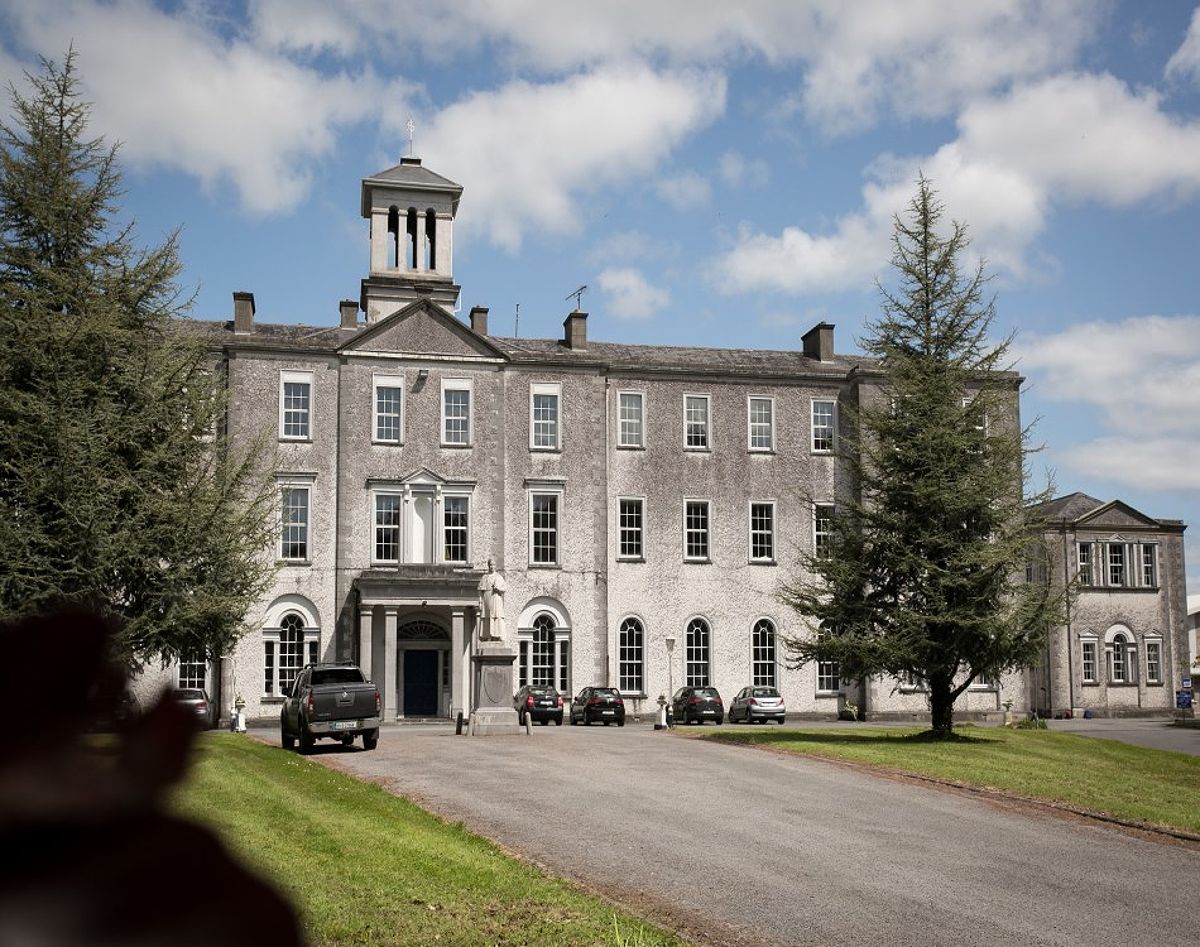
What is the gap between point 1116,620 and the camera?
60.8 meters

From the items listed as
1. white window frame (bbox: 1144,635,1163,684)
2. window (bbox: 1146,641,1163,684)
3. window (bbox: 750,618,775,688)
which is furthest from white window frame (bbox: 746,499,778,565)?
window (bbox: 1146,641,1163,684)

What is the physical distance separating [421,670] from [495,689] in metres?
13.0

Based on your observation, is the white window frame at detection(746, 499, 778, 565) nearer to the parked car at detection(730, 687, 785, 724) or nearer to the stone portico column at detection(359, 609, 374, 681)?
the parked car at detection(730, 687, 785, 724)

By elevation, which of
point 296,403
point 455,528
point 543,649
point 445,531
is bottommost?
point 543,649

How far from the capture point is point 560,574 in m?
48.4

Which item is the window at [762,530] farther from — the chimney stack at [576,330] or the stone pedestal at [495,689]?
the stone pedestal at [495,689]

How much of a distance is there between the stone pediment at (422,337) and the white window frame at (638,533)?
745cm

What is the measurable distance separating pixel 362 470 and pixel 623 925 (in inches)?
1495

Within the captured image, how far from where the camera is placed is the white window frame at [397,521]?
153 ft

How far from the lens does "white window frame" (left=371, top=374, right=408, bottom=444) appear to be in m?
47.3

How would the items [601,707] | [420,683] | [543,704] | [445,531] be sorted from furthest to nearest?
[445,531] < [420,683] < [601,707] < [543,704]

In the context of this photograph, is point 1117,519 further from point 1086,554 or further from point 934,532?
point 934,532

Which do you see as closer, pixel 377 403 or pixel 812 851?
pixel 812 851

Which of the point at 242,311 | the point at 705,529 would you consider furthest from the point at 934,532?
the point at 242,311
